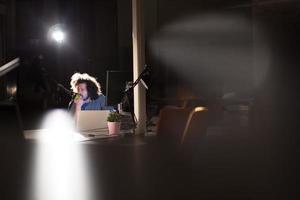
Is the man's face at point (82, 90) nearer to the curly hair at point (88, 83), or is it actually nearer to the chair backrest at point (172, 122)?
the curly hair at point (88, 83)

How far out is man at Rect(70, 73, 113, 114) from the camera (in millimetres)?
4031

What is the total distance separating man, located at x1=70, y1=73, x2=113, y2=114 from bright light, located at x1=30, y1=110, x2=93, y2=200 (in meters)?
1.21

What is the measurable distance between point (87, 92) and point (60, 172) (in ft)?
7.26

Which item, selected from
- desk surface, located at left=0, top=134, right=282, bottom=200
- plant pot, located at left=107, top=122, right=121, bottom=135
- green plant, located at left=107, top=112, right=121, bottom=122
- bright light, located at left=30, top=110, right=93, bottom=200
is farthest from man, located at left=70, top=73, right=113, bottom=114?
desk surface, located at left=0, top=134, right=282, bottom=200

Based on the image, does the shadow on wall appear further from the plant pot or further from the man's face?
the plant pot

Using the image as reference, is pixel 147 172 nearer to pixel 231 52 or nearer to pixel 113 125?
pixel 113 125

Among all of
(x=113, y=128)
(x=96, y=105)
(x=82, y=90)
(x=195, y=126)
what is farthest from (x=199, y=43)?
(x=195, y=126)

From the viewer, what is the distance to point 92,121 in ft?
11.8

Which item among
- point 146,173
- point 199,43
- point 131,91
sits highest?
point 199,43

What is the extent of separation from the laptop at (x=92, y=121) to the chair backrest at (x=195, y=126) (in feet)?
3.51

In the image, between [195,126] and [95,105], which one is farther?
[95,105]

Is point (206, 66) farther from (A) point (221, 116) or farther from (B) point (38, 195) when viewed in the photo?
(B) point (38, 195)

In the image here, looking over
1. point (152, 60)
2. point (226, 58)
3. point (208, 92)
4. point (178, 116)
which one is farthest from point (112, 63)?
point (178, 116)

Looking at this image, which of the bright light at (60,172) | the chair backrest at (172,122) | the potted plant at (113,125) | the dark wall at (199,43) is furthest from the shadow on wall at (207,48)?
the bright light at (60,172)
